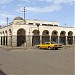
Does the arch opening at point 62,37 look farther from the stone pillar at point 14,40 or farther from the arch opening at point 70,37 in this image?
the stone pillar at point 14,40

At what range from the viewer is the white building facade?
5750cm

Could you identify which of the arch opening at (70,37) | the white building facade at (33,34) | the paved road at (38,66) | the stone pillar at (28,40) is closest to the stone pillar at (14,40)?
the white building facade at (33,34)

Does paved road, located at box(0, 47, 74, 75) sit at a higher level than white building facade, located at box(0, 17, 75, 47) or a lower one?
lower

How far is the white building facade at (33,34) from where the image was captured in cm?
5750

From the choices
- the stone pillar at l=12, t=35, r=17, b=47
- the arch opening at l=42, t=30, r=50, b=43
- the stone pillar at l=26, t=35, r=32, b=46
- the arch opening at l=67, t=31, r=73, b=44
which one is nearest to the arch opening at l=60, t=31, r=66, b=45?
the arch opening at l=67, t=31, r=73, b=44

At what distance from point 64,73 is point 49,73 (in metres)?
0.73

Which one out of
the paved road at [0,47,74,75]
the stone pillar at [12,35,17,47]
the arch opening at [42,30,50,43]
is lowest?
the paved road at [0,47,74,75]

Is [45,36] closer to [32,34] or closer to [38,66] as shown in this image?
[32,34]

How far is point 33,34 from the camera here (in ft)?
198

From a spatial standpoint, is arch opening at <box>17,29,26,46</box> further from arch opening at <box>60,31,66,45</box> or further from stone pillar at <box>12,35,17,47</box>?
arch opening at <box>60,31,66,45</box>

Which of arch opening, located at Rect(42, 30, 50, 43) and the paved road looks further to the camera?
arch opening, located at Rect(42, 30, 50, 43)

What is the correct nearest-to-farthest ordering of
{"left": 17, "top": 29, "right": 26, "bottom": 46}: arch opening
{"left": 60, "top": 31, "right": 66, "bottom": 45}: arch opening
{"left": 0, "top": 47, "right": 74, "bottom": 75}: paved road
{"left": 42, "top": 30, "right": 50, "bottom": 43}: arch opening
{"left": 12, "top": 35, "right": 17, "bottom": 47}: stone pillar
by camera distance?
{"left": 0, "top": 47, "right": 74, "bottom": 75}: paved road, {"left": 12, "top": 35, "right": 17, "bottom": 47}: stone pillar, {"left": 17, "top": 29, "right": 26, "bottom": 46}: arch opening, {"left": 42, "top": 30, "right": 50, "bottom": 43}: arch opening, {"left": 60, "top": 31, "right": 66, "bottom": 45}: arch opening

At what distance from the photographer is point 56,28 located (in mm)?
63625

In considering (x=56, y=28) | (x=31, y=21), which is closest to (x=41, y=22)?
(x=31, y=21)
